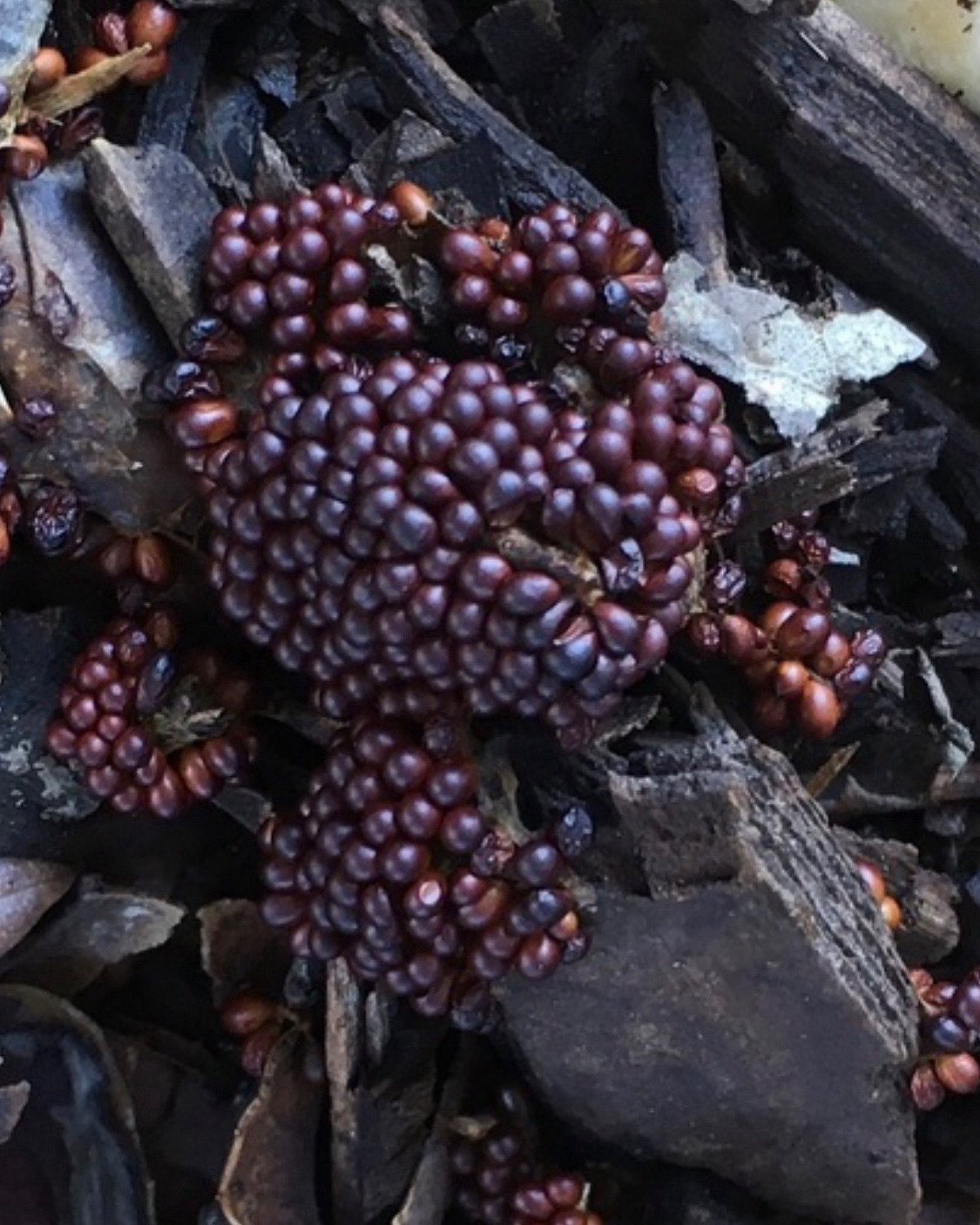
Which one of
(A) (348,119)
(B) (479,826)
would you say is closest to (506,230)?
(A) (348,119)

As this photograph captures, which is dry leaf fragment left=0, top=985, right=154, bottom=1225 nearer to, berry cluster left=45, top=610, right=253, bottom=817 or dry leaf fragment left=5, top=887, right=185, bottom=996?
dry leaf fragment left=5, top=887, right=185, bottom=996

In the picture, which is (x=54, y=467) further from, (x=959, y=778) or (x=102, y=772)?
(x=959, y=778)

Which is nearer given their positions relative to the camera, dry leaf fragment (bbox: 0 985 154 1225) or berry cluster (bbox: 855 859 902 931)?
berry cluster (bbox: 855 859 902 931)

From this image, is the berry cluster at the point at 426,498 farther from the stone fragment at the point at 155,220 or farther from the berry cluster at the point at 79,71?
the berry cluster at the point at 79,71

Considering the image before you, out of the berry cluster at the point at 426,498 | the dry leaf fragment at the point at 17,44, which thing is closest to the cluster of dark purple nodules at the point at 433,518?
the berry cluster at the point at 426,498

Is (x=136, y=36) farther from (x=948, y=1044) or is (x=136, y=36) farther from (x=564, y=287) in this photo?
(x=948, y=1044)

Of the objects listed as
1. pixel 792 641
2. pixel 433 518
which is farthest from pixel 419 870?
pixel 792 641

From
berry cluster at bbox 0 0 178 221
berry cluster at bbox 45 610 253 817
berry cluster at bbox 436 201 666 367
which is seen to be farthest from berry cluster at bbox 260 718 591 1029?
berry cluster at bbox 0 0 178 221
